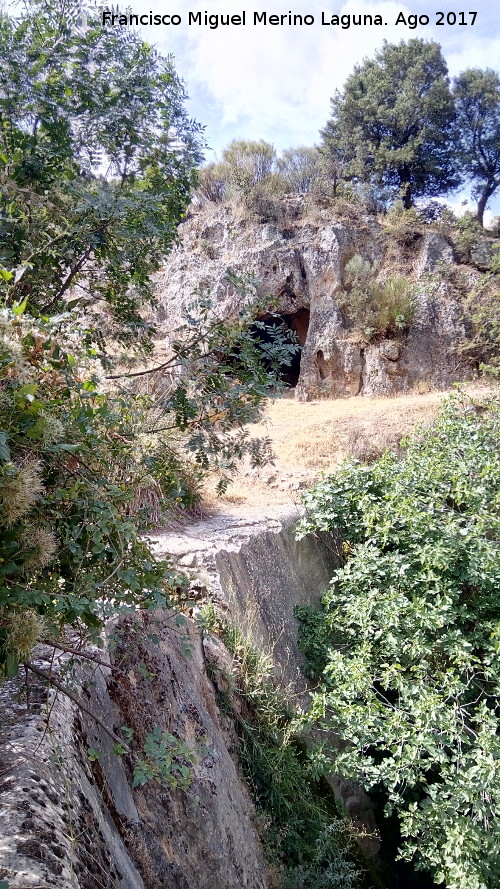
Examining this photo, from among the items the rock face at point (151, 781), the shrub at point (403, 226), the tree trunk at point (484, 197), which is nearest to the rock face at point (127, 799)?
the rock face at point (151, 781)

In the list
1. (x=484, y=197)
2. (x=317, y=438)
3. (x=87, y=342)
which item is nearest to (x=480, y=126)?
(x=484, y=197)

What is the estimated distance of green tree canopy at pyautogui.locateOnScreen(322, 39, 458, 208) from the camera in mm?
17297

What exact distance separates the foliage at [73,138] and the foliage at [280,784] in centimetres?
241

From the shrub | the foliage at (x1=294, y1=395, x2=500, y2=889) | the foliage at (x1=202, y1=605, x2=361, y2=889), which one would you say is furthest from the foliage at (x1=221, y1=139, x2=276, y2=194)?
the foliage at (x1=202, y1=605, x2=361, y2=889)

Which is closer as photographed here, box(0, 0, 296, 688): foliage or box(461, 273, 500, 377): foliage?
box(0, 0, 296, 688): foliage

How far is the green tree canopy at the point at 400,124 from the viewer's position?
56.7 feet

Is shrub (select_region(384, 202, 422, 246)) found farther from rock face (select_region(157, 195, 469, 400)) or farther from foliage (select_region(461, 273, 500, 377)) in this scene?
foliage (select_region(461, 273, 500, 377))

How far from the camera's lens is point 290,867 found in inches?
143

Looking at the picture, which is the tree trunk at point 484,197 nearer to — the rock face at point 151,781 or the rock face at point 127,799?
the rock face at point 151,781

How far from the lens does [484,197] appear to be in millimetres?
18203

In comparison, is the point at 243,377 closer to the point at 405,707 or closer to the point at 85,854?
the point at 85,854

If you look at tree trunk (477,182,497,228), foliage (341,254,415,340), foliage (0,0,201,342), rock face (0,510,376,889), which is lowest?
rock face (0,510,376,889)

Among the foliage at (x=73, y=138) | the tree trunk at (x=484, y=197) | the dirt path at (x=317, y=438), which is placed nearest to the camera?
the foliage at (x=73, y=138)

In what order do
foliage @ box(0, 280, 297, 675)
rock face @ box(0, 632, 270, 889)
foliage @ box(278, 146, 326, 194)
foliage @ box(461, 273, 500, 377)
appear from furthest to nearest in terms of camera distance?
foliage @ box(278, 146, 326, 194)
foliage @ box(461, 273, 500, 377)
rock face @ box(0, 632, 270, 889)
foliage @ box(0, 280, 297, 675)
